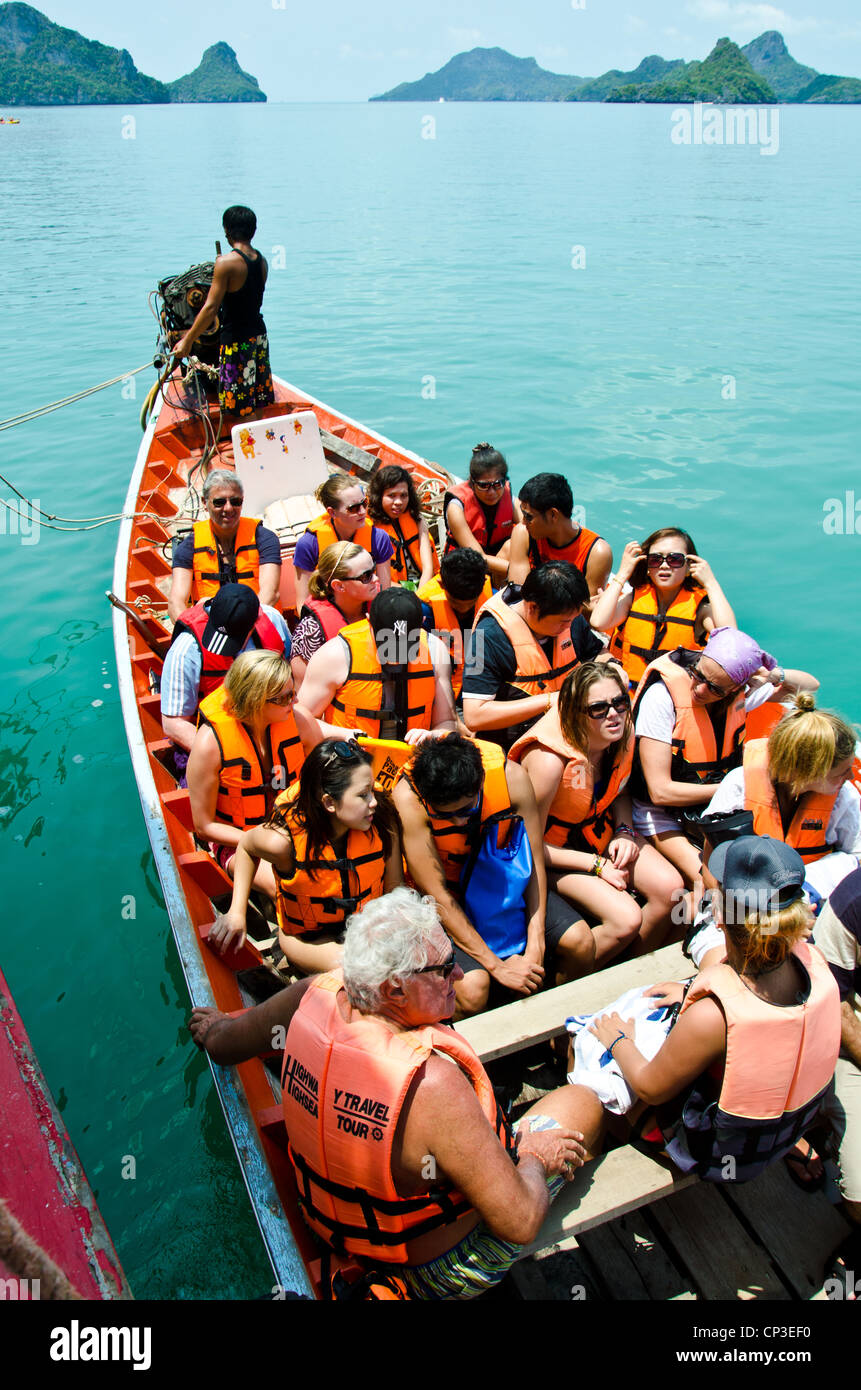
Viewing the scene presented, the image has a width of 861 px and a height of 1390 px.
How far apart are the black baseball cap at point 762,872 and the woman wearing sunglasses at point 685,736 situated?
131cm

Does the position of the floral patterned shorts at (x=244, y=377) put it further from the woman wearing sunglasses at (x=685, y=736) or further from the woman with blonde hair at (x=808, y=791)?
the woman with blonde hair at (x=808, y=791)

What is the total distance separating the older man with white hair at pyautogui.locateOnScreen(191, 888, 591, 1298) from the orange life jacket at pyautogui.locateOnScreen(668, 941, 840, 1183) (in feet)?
1.50

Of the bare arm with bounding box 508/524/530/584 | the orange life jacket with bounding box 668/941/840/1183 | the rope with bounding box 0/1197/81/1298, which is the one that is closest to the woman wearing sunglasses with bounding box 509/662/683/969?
the orange life jacket with bounding box 668/941/840/1183

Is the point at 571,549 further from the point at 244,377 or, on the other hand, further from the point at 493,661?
the point at 244,377

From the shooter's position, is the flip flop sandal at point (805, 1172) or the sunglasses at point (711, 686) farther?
the sunglasses at point (711, 686)

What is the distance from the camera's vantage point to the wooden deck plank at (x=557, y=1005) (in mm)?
2844

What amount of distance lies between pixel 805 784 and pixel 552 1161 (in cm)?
156

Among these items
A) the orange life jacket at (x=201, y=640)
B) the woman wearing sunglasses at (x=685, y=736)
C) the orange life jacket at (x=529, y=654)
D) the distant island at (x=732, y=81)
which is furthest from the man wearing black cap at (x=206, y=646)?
the distant island at (x=732, y=81)

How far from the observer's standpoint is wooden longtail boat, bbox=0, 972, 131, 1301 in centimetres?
187

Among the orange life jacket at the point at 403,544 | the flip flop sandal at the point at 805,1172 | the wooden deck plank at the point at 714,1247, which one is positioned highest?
the orange life jacket at the point at 403,544

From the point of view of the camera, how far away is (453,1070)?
202 cm

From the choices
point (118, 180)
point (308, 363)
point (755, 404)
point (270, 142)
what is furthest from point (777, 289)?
point (270, 142)
